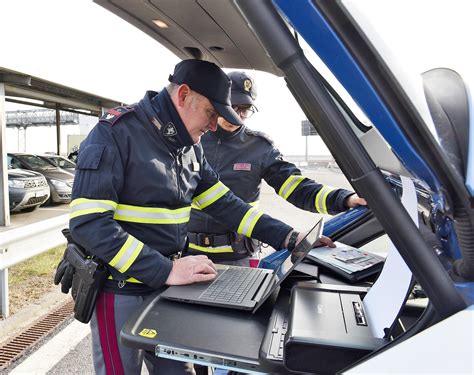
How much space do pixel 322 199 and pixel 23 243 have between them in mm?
2654

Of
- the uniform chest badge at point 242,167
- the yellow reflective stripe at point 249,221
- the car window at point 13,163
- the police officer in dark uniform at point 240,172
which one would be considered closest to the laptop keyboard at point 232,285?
the yellow reflective stripe at point 249,221

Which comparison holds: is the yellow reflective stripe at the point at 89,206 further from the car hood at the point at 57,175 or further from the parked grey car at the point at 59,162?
the parked grey car at the point at 59,162

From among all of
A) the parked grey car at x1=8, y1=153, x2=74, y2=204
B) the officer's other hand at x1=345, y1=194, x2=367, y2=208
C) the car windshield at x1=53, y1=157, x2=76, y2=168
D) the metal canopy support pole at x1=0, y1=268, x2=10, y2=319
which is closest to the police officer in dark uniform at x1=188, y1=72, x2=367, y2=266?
the officer's other hand at x1=345, y1=194, x2=367, y2=208

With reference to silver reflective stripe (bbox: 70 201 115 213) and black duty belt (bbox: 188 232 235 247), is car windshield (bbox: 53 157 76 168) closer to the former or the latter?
black duty belt (bbox: 188 232 235 247)

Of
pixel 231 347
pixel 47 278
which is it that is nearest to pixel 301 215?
pixel 47 278

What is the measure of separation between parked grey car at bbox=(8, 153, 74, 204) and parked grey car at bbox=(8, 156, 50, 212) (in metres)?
1.02

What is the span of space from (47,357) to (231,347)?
279 centimetres

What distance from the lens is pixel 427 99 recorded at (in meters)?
0.77

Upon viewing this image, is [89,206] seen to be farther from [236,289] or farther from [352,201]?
[352,201]

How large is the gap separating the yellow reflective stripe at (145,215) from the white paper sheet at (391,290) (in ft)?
2.85

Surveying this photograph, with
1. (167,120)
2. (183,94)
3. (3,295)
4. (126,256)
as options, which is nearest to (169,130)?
(167,120)

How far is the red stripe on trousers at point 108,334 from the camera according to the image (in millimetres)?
1634

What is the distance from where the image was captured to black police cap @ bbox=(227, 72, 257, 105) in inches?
108

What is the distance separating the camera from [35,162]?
12750 millimetres
